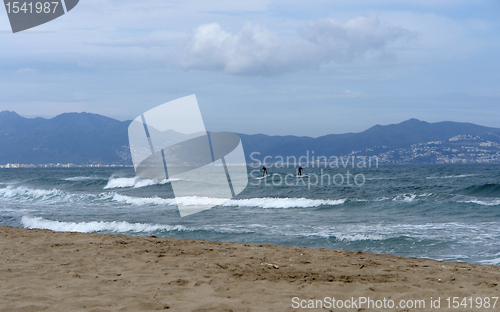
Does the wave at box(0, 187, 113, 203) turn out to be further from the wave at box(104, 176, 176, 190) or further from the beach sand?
the beach sand

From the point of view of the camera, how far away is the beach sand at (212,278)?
4.24m

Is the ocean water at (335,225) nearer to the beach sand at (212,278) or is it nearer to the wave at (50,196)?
the beach sand at (212,278)

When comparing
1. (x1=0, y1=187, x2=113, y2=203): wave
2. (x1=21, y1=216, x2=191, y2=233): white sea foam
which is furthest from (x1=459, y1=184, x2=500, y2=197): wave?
(x1=0, y1=187, x2=113, y2=203): wave

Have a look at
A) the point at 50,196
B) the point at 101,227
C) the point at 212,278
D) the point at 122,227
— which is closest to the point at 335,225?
the point at 122,227

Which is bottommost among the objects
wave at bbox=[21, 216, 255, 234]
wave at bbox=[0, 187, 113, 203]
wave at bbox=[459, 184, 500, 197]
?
wave at bbox=[459, 184, 500, 197]

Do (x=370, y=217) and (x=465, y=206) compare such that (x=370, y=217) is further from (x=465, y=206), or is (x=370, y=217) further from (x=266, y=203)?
(x=266, y=203)

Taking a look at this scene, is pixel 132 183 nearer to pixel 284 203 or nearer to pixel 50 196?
pixel 50 196

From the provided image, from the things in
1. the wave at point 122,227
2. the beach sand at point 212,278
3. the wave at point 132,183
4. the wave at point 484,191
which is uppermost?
the beach sand at point 212,278

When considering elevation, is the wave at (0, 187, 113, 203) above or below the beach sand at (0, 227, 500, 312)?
below

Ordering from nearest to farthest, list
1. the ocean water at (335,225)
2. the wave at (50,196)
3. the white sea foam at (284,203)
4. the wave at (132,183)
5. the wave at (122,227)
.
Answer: the ocean water at (335,225), the wave at (122,227), the white sea foam at (284,203), the wave at (50,196), the wave at (132,183)

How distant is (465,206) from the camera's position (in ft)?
53.2

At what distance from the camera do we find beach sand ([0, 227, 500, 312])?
4.24 metres

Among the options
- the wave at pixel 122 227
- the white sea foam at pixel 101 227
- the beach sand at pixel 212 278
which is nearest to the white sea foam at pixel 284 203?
the wave at pixel 122 227

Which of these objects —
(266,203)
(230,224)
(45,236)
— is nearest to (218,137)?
(230,224)
